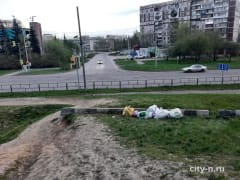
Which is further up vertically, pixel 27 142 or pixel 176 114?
pixel 176 114

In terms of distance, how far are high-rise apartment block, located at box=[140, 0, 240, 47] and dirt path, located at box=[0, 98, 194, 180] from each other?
65226mm

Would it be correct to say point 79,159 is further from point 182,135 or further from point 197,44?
point 197,44

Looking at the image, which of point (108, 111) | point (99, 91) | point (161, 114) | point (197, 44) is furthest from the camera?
point (197, 44)

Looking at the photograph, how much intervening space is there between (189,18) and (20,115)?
85.1 meters

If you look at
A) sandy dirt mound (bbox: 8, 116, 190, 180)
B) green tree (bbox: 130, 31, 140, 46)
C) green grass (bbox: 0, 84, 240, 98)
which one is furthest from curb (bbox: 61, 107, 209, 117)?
green tree (bbox: 130, 31, 140, 46)

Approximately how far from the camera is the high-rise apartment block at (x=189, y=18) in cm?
7706

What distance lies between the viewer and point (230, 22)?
78375 mm

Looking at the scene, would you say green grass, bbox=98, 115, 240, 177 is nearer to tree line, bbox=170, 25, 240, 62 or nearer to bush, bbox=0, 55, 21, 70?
tree line, bbox=170, 25, 240, 62

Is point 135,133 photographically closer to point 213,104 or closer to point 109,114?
point 109,114

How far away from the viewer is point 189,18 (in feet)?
285

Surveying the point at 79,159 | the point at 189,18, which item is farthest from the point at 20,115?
the point at 189,18

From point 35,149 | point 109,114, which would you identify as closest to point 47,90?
point 109,114

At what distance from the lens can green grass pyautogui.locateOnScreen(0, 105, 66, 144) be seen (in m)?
14.5

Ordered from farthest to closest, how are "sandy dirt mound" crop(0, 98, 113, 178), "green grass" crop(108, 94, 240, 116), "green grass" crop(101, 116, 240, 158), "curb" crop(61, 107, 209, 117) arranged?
1. "green grass" crop(108, 94, 240, 116)
2. "curb" crop(61, 107, 209, 117)
3. "sandy dirt mound" crop(0, 98, 113, 178)
4. "green grass" crop(101, 116, 240, 158)
